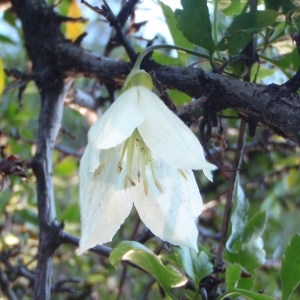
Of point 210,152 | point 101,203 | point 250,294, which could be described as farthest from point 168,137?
point 210,152

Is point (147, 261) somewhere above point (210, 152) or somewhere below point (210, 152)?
below

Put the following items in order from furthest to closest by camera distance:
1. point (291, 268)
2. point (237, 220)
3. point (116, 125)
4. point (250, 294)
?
1. point (237, 220)
2. point (291, 268)
3. point (250, 294)
4. point (116, 125)

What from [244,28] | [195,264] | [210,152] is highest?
[244,28]

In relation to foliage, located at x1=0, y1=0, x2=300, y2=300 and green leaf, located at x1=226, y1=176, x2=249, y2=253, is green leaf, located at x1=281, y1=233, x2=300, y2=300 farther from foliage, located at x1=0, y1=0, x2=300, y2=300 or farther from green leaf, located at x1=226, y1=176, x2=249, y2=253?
green leaf, located at x1=226, y1=176, x2=249, y2=253

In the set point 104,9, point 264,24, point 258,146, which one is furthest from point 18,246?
point 264,24

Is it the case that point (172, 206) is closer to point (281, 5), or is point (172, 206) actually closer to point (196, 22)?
point (196, 22)

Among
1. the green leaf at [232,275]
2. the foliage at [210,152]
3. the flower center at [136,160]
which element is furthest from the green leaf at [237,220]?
the flower center at [136,160]
